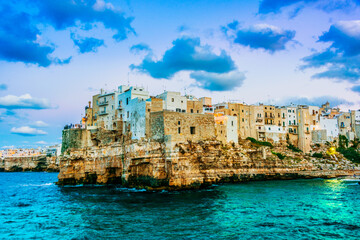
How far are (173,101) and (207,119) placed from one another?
31.6ft

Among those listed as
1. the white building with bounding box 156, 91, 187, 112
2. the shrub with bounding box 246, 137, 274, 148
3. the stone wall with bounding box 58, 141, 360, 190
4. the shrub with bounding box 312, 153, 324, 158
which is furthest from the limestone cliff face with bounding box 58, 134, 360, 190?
the white building with bounding box 156, 91, 187, 112

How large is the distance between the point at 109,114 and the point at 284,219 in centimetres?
3756

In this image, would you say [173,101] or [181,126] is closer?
[181,126]

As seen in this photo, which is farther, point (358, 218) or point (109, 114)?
point (109, 114)

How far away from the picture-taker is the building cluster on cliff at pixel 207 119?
4038 cm

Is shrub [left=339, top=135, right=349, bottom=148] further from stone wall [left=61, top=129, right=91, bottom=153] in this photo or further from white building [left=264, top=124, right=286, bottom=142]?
stone wall [left=61, top=129, right=91, bottom=153]

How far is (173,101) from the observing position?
1977 inches

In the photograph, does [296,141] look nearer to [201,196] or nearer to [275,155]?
[275,155]

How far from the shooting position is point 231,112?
213 ft

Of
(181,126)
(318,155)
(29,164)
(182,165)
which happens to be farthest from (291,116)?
(29,164)

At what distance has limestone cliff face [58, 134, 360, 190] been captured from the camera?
36562mm

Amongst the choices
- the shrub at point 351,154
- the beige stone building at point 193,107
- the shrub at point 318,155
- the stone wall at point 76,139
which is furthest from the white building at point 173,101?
the shrub at point 351,154

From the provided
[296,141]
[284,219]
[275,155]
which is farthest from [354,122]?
[284,219]

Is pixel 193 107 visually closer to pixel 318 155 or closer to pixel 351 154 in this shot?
pixel 318 155
